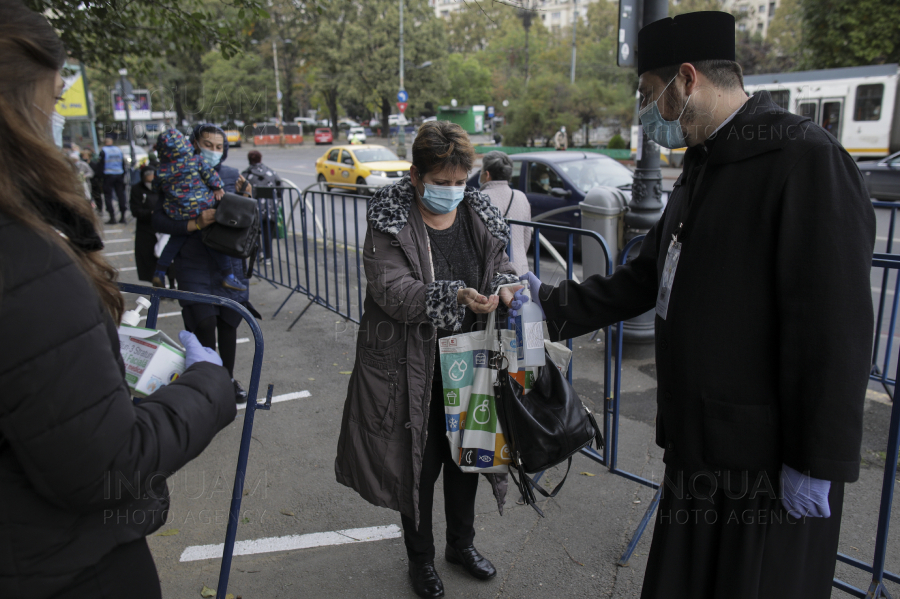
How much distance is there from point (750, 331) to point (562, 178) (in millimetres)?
7920

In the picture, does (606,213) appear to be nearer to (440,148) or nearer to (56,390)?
(440,148)

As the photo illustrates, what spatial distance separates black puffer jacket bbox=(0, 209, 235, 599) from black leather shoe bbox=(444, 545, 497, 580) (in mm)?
1691

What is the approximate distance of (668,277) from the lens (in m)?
1.95

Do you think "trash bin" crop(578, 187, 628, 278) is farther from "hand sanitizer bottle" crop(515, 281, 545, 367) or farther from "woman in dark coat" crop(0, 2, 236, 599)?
"woman in dark coat" crop(0, 2, 236, 599)

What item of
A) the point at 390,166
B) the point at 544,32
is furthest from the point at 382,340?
the point at 544,32

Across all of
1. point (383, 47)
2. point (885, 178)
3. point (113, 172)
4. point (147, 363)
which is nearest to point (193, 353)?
point (147, 363)

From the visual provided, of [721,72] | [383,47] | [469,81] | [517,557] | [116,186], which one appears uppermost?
[383,47]

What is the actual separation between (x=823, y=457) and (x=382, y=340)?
1.47 meters

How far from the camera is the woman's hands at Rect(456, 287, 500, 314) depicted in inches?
90.8

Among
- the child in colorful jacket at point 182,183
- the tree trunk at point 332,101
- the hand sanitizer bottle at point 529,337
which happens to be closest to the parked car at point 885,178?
the child in colorful jacket at point 182,183

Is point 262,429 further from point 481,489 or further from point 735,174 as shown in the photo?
point 735,174

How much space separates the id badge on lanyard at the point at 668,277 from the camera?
1.90 meters

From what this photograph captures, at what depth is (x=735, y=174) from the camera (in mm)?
1734

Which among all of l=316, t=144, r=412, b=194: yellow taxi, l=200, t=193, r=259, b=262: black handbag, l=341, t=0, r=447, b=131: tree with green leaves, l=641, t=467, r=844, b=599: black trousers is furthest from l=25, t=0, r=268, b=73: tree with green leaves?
l=341, t=0, r=447, b=131: tree with green leaves
